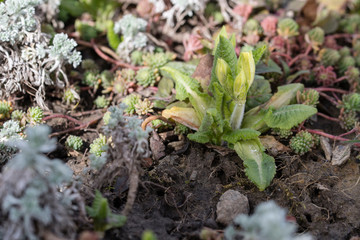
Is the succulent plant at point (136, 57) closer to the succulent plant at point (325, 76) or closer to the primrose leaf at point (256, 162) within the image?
the primrose leaf at point (256, 162)

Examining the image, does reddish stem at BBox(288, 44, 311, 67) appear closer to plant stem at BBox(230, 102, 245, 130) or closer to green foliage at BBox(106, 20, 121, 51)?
plant stem at BBox(230, 102, 245, 130)

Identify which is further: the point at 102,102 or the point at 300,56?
the point at 300,56

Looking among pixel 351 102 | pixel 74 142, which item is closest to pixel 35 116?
pixel 74 142

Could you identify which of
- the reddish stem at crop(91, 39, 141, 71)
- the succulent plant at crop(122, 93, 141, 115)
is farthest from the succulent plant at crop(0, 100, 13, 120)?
the reddish stem at crop(91, 39, 141, 71)

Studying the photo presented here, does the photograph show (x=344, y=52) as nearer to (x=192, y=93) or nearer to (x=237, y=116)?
(x=237, y=116)

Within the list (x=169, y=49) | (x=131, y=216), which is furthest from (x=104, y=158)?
(x=169, y=49)

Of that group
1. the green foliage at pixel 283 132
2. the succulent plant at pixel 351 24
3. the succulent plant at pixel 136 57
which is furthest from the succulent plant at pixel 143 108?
the succulent plant at pixel 351 24

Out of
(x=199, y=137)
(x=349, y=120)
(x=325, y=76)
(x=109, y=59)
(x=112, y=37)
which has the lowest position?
(x=349, y=120)
